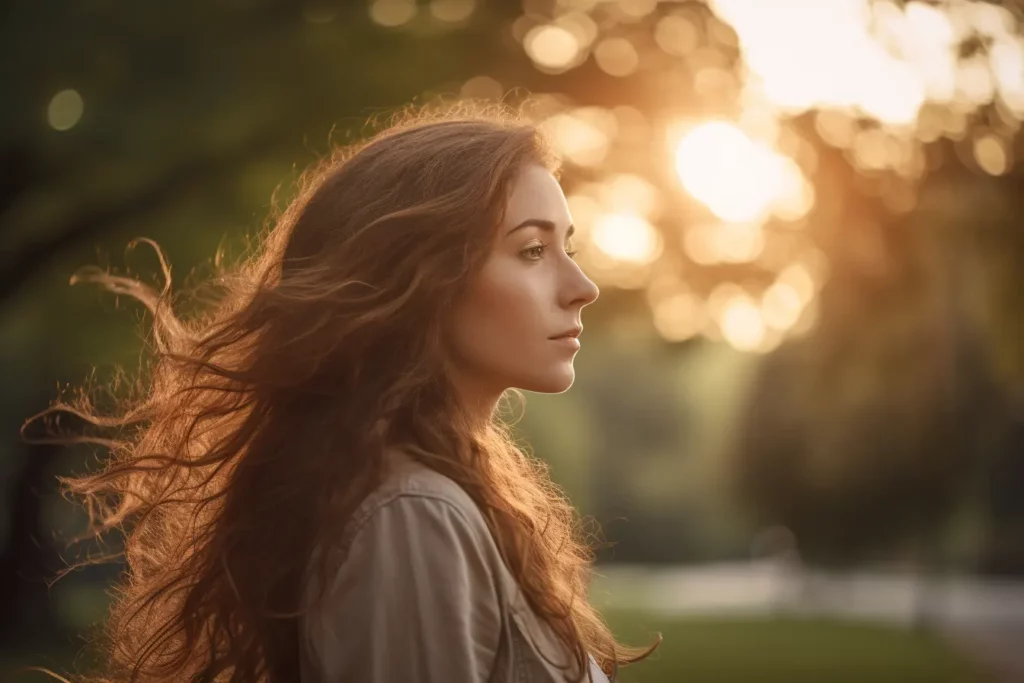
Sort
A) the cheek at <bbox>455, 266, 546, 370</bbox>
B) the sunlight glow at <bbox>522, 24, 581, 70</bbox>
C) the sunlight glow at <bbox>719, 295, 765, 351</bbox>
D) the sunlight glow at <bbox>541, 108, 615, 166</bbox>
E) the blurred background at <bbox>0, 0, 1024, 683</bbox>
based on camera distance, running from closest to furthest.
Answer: the cheek at <bbox>455, 266, 546, 370</bbox>, the blurred background at <bbox>0, 0, 1024, 683</bbox>, the sunlight glow at <bbox>522, 24, 581, 70</bbox>, the sunlight glow at <bbox>541, 108, 615, 166</bbox>, the sunlight glow at <bbox>719, 295, 765, 351</bbox>

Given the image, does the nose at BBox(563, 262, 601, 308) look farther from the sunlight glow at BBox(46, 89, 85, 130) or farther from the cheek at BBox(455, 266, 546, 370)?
the sunlight glow at BBox(46, 89, 85, 130)

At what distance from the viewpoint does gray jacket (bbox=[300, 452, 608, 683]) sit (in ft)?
7.86

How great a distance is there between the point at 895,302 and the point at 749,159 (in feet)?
12.1

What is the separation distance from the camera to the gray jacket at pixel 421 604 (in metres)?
2.39

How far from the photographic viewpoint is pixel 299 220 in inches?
121

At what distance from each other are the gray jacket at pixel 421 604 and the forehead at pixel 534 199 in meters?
0.68

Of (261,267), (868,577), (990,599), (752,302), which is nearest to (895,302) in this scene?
(752,302)

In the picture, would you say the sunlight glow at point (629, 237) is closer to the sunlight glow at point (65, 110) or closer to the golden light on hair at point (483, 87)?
the golden light on hair at point (483, 87)

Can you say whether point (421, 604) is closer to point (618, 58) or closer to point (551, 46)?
point (551, 46)

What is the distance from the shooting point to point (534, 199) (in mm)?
2982

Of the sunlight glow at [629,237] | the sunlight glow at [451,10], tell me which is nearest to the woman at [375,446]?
the sunlight glow at [451,10]

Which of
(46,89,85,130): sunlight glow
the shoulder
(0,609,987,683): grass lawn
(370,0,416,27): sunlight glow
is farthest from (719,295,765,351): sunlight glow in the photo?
the shoulder

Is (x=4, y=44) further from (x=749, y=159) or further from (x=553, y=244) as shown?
(x=553, y=244)

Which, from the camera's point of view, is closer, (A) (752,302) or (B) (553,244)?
(B) (553,244)
